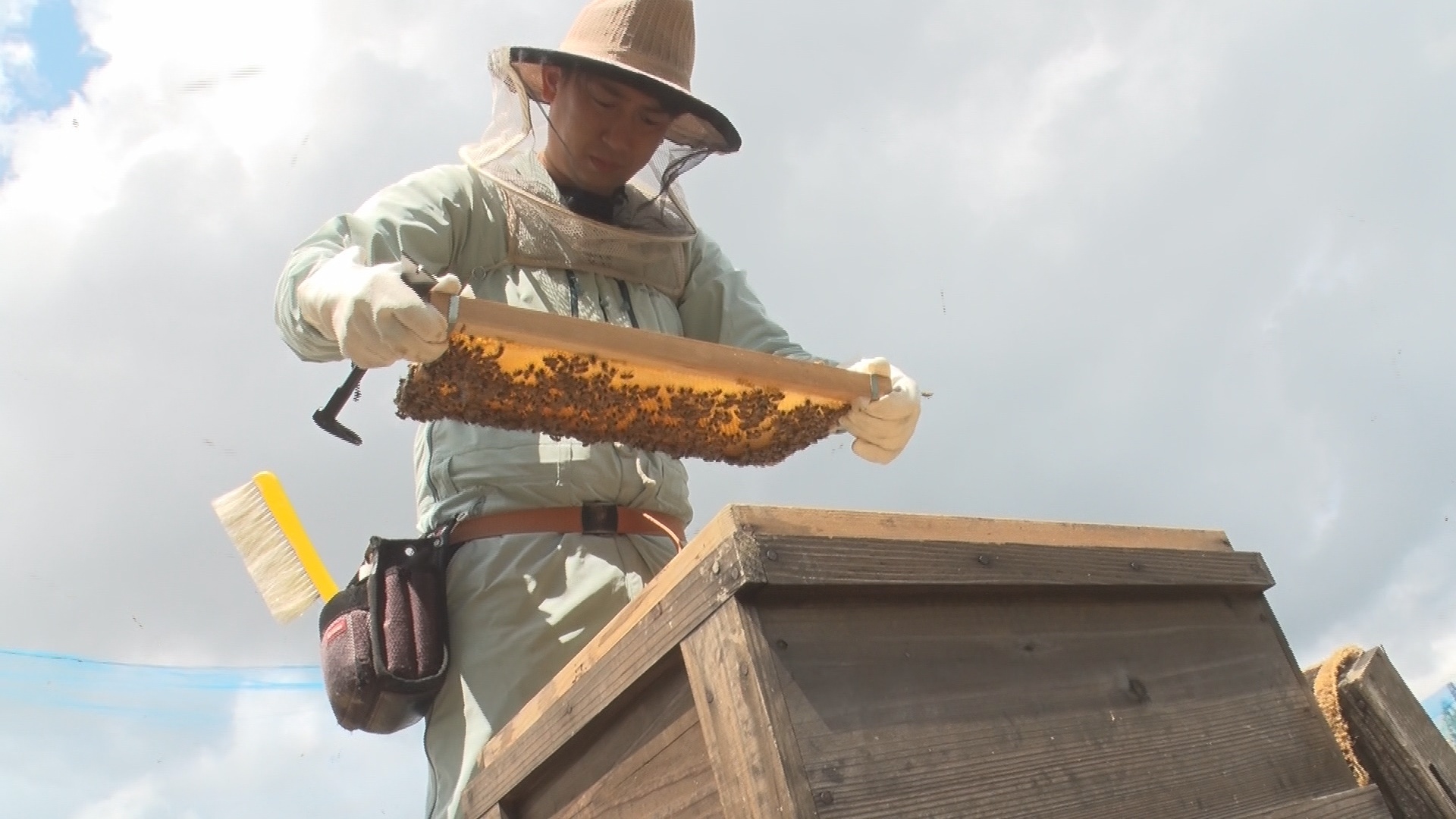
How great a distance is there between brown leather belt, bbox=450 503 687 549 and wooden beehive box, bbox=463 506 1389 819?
1.62 ft

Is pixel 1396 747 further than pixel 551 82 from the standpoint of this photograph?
No

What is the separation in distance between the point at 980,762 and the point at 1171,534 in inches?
24.6

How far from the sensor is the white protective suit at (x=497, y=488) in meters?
1.87

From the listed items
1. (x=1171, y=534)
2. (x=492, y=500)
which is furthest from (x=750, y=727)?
(x=492, y=500)

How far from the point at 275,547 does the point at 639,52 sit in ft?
4.91

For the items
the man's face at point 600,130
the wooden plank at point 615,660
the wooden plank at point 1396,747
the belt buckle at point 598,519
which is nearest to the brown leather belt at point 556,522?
the belt buckle at point 598,519

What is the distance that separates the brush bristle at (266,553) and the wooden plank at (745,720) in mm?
1762

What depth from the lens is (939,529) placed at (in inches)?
50.6

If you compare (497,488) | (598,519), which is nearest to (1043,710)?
(598,519)

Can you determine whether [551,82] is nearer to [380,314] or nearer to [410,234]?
[410,234]

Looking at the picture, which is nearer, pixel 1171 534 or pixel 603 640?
pixel 603 640

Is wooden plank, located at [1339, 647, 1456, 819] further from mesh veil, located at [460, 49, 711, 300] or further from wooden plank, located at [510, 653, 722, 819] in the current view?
mesh veil, located at [460, 49, 711, 300]

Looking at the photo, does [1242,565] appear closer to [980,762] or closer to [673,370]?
[980,762]

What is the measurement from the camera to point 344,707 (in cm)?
188
